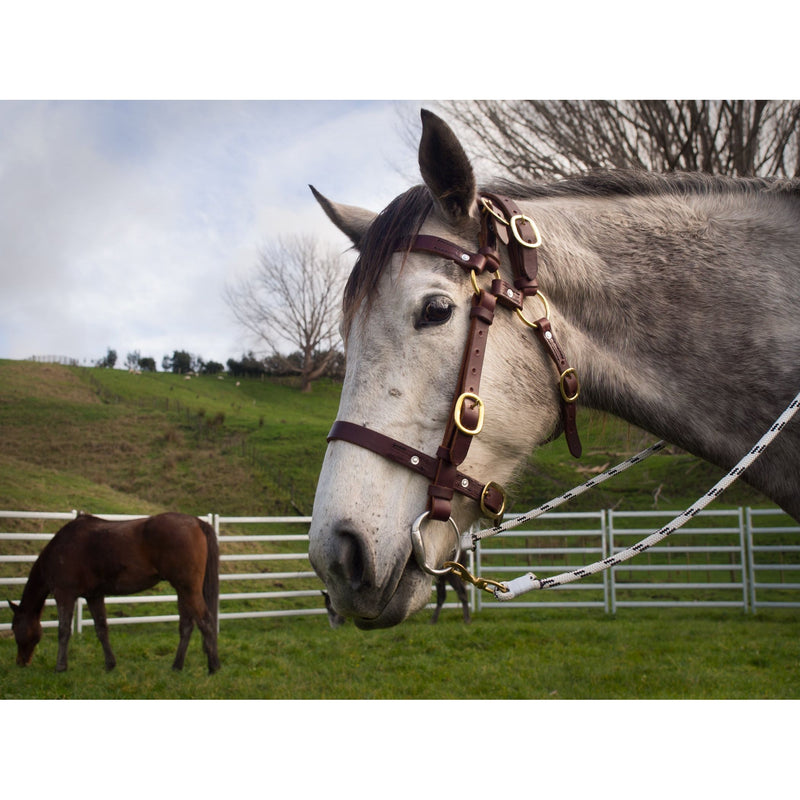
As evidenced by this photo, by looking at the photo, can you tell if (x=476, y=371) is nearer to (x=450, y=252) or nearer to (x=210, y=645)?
(x=450, y=252)

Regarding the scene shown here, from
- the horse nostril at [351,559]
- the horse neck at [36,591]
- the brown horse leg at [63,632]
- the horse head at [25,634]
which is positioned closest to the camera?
the horse nostril at [351,559]

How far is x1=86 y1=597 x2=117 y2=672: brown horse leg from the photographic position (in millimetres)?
5105

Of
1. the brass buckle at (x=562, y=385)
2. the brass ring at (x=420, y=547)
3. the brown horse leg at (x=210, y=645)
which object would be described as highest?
the brass buckle at (x=562, y=385)

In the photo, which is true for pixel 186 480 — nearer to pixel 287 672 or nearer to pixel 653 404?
pixel 287 672

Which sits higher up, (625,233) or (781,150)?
(781,150)

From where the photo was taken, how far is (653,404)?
4.68ft

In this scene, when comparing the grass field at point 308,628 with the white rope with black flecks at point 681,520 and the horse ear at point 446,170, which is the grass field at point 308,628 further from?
the horse ear at point 446,170

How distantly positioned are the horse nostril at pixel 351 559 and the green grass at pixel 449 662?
3689 millimetres

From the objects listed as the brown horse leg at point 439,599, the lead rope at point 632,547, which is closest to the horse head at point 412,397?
the lead rope at point 632,547

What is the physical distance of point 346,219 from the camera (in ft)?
5.53

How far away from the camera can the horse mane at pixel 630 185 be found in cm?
158

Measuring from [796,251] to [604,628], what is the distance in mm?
5974

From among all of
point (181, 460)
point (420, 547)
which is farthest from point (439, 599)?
point (181, 460)

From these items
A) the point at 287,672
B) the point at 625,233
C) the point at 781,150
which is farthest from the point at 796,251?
the point at 781,150
